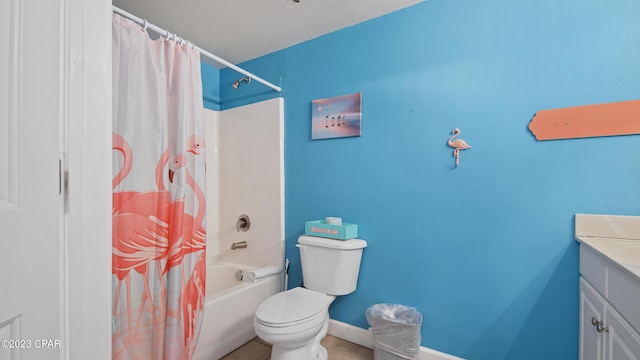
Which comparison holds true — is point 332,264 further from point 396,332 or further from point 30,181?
point 30,181

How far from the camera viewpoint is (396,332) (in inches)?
59.4

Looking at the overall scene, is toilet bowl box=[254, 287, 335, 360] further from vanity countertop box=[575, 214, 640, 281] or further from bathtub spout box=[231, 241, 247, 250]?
vanity countertop box=[575, 214, 640, 281]

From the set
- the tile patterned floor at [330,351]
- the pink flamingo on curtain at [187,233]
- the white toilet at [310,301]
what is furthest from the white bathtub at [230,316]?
the pink flamingo on curtain at [187,233]

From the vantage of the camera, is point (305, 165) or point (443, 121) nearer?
point (443, 121)

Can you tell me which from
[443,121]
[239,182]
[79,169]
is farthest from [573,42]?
[239,182]

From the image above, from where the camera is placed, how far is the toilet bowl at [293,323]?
4.28ft

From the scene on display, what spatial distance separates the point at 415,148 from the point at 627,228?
100cm

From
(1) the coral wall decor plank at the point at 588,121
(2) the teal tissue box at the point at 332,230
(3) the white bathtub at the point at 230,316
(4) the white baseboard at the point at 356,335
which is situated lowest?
(4) the white baseboard at the point at 356,335

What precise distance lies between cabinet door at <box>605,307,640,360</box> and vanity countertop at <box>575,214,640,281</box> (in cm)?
23

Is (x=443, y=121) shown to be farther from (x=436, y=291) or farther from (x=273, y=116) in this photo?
(x=273, y=116)

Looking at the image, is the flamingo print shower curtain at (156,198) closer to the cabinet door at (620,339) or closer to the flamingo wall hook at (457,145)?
the flamingo wall hook at (457,145)

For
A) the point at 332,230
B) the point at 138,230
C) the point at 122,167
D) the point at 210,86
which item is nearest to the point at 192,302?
the point at 138,230

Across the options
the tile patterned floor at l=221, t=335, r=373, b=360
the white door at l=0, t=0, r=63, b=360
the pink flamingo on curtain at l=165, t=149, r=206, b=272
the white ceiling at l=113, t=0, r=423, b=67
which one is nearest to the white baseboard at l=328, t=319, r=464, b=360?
the tile patterned floor at l=221, t=335, r=373, b=360

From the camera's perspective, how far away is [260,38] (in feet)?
6.68
